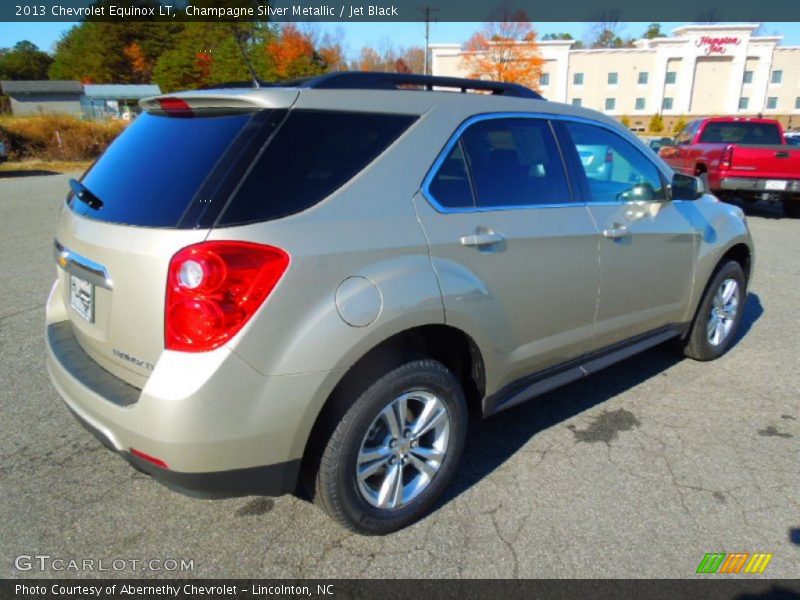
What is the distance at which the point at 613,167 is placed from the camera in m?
3.51

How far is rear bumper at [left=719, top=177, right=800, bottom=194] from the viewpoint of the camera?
34.4 feet

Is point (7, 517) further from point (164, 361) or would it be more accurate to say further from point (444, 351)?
point (444, 351)

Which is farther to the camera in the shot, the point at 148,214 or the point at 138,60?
the point at 138,60

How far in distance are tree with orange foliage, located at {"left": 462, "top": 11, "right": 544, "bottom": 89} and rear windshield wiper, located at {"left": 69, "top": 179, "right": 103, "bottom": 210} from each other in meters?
64.2

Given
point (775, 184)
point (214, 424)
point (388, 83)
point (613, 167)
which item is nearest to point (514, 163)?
point (388, 83)

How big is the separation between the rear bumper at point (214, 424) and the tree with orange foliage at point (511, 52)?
6481 centimetres

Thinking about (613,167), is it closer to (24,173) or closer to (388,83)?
(388,83)

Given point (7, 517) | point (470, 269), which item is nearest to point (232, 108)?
point (470, 269)

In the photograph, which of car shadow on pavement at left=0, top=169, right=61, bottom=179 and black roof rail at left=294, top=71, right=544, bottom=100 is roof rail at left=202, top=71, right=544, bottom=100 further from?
car shadow on pavement at left=0, top=169, right=61, bottom=179

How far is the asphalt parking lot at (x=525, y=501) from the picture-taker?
7.63 ft

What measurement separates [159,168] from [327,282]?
84 cm

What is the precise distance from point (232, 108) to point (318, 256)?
0.70 metres

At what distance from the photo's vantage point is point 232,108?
2193 millimetres

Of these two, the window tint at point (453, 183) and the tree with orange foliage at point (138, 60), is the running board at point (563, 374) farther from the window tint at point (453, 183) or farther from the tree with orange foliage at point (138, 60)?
the tree with orange foliage at point (138, 60)
